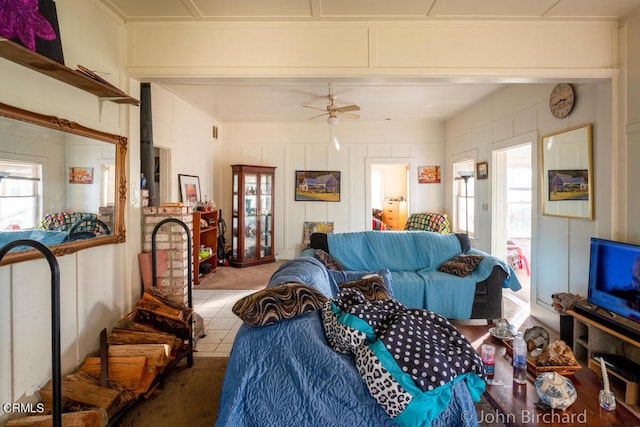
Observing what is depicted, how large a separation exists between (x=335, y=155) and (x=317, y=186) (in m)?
0.73

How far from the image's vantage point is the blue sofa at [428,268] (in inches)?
127

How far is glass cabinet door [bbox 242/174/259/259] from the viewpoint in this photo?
5.85m

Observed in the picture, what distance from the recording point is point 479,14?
2426mm

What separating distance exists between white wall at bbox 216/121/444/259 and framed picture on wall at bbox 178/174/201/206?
3.75 ft

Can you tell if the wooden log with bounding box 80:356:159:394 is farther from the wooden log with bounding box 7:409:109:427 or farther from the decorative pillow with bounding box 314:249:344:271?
the decorative pillow with bounding box 314:249:344:271

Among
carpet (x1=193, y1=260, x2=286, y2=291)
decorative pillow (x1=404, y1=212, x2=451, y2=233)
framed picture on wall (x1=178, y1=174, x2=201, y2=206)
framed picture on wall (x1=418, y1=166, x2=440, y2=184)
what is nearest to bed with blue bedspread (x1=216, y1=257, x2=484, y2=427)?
carpet (x1=193, y1=260, x2=286, y2=291)

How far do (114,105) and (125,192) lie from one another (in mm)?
674

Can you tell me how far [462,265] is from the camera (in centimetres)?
336

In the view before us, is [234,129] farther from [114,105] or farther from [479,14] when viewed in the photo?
[479,14]

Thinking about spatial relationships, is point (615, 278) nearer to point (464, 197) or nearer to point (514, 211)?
point (464, 197)

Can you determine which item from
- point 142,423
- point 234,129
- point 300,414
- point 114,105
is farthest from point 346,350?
point 234,129

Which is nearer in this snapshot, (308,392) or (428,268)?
(308,392)

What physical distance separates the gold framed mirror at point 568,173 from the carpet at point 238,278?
12.2ft

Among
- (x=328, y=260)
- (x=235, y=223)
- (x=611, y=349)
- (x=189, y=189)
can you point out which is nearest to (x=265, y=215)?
(x=235, y=223)
